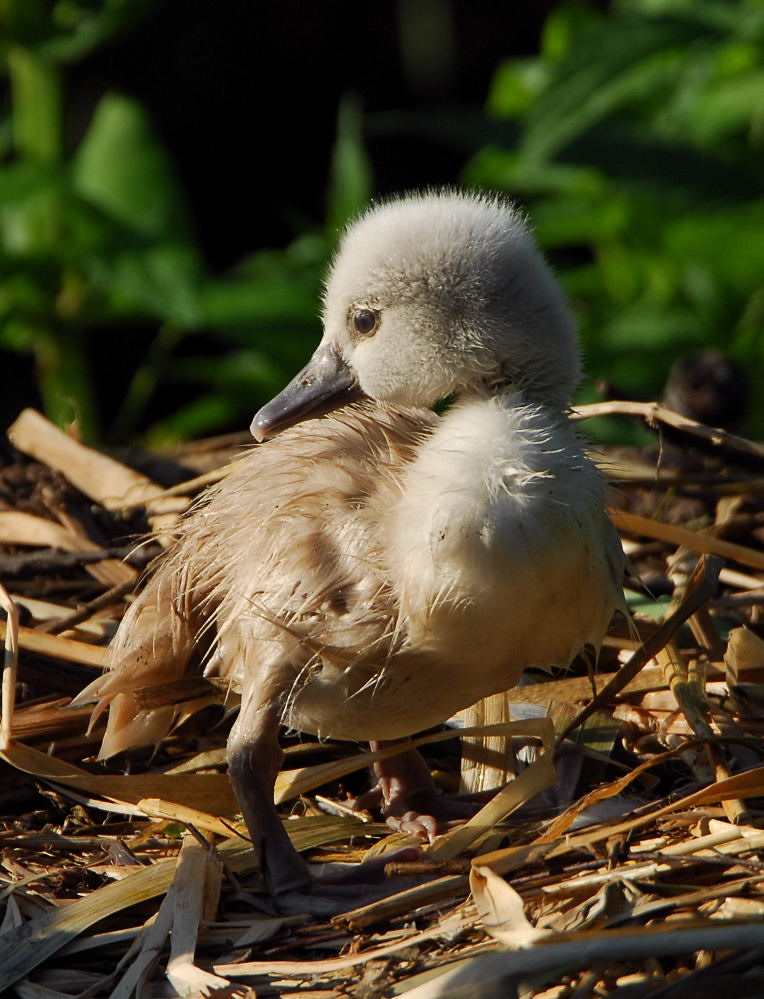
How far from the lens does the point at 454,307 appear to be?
2068mm

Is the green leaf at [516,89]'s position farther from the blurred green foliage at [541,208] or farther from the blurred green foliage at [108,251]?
the blurred green foliage at [108,251]

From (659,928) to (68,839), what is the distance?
0.99m

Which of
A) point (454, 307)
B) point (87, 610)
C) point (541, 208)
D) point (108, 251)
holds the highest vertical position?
point (541, 208)

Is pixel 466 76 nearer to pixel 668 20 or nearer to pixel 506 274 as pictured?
pixel 668 20

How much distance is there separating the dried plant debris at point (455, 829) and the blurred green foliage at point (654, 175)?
1.21 m

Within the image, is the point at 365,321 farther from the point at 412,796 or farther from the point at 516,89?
the point at 516,89

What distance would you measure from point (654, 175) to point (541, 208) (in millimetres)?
628

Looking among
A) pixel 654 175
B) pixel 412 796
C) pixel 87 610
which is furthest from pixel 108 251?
pixel 412 796

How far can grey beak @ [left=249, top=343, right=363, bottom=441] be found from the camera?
2230 mm

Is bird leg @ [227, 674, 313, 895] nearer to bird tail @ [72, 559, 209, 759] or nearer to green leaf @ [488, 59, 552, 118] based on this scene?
bird tail @ [72, 559, 209, 759]

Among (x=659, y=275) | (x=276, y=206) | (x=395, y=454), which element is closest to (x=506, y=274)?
(x=395, y=454)

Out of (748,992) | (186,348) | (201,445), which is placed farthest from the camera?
(186,348)

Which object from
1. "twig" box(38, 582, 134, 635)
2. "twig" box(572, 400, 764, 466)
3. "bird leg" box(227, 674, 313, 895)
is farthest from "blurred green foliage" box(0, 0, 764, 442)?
"bird leg" box(227, 674, 313, 895)

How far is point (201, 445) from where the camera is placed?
343cm
